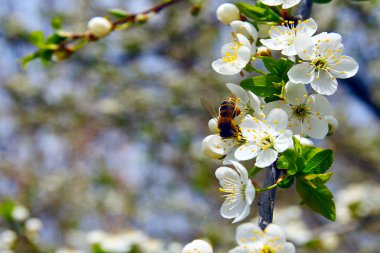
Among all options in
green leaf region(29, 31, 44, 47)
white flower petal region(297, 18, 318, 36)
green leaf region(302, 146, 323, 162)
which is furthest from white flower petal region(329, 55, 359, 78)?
green leaf region(29, 31, 44, 47)

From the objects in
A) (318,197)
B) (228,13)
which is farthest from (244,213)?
(228,13)

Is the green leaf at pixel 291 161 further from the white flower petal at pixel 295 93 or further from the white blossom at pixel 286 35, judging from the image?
the white blossom at pixel 286 35

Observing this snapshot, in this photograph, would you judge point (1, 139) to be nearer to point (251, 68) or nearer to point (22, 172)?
point (22, 172)

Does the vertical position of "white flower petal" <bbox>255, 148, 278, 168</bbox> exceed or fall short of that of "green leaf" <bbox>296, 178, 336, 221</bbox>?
it exceeds it

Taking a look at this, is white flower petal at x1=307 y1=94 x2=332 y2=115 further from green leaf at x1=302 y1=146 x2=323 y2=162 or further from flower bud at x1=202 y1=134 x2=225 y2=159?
flower bud at x1=202 y1=134 x2=225 y2=159

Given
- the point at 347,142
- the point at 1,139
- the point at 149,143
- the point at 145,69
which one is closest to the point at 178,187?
the point at 149,143

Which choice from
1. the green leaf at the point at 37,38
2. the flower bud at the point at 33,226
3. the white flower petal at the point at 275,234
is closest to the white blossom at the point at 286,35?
the white flower petal at the point at 275,234
